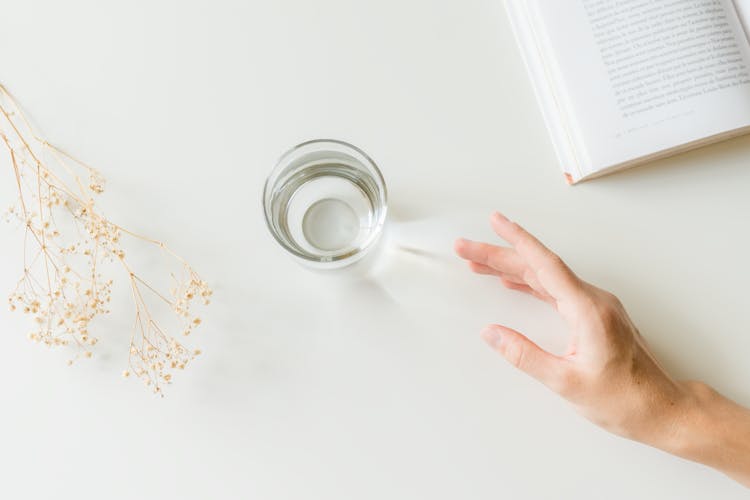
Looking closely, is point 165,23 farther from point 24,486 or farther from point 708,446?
point 708,446

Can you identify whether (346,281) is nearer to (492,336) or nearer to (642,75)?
(492,336)

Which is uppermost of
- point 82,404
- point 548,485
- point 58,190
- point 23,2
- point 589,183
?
point 23,2

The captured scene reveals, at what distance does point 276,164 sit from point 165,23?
11.9 inches

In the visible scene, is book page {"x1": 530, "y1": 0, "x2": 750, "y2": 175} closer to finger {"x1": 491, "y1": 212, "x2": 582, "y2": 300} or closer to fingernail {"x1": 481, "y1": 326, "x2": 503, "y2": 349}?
finger {"x1": 491, "y1": 212, "x2": 582, "y2": 300}

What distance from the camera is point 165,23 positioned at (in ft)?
3.52

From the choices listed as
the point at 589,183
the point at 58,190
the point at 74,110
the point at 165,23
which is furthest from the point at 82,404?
the point at 589,183

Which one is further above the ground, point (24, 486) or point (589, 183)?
point (589, 183)

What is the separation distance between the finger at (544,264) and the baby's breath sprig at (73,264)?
44 centimetres

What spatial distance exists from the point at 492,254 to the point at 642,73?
0.34 m

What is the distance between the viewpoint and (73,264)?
41.6 inches

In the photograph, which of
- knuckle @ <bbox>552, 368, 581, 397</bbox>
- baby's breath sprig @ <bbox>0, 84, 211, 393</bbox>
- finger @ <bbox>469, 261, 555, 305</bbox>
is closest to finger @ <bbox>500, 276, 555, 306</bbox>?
finger @ <bbox>469, 261, 555, 305</bbox>

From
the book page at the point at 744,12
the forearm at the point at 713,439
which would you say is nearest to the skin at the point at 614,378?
the forearm at the point at 713,439

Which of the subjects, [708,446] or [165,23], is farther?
[165,23]

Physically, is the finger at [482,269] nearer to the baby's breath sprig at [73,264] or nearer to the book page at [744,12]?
the baby's breath sprig at [73,264]
